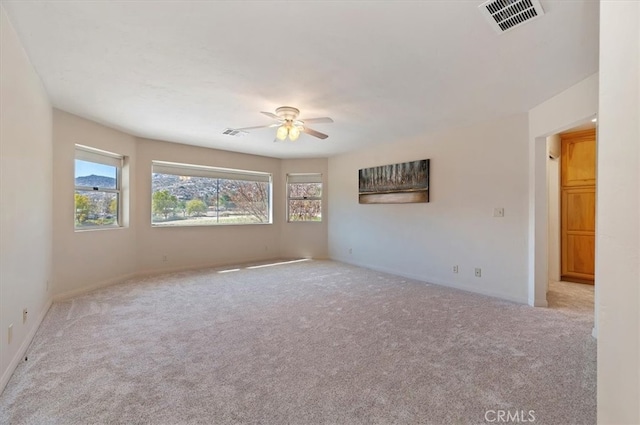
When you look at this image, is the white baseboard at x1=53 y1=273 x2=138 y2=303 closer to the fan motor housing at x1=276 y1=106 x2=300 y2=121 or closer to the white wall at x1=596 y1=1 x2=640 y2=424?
the fan motor housing at x1=276 y1=106 x2=300 y2=121

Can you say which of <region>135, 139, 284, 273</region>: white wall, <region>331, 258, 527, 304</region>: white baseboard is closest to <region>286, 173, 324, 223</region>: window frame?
<region>135, 139, 284, 273</region>: white wall

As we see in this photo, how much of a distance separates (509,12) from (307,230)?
5437mm

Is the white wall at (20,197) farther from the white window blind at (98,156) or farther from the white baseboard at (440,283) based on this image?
the white baseboard at (440,283)

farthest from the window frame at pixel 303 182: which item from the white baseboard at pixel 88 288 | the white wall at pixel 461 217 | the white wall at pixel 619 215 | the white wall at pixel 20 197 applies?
the white wall at pixel 619 215

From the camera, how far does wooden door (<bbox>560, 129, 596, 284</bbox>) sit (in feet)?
14.7

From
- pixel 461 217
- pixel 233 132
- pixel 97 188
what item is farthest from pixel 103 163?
pixel 461 217

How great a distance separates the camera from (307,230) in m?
6.77

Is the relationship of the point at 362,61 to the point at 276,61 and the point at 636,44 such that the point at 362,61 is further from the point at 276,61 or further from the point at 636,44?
the point at 636,44

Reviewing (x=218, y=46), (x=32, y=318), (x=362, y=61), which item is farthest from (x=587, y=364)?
(x=32, y=318)

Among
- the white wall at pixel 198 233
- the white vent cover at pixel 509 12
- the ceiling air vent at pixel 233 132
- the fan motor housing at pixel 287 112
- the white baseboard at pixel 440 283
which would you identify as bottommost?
the white baseboard at pixel 440 283

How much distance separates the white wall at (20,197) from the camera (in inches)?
76.1

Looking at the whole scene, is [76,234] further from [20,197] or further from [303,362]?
[303,362]

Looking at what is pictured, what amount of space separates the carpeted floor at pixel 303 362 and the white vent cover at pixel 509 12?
92.7 inches

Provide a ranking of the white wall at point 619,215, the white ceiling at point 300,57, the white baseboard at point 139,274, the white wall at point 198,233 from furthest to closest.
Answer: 1. the white wall at point 198,233
2. the white baseboard at point 139,274
3. the white ceiling at point 300,57
4. the white wall at point 619,215
